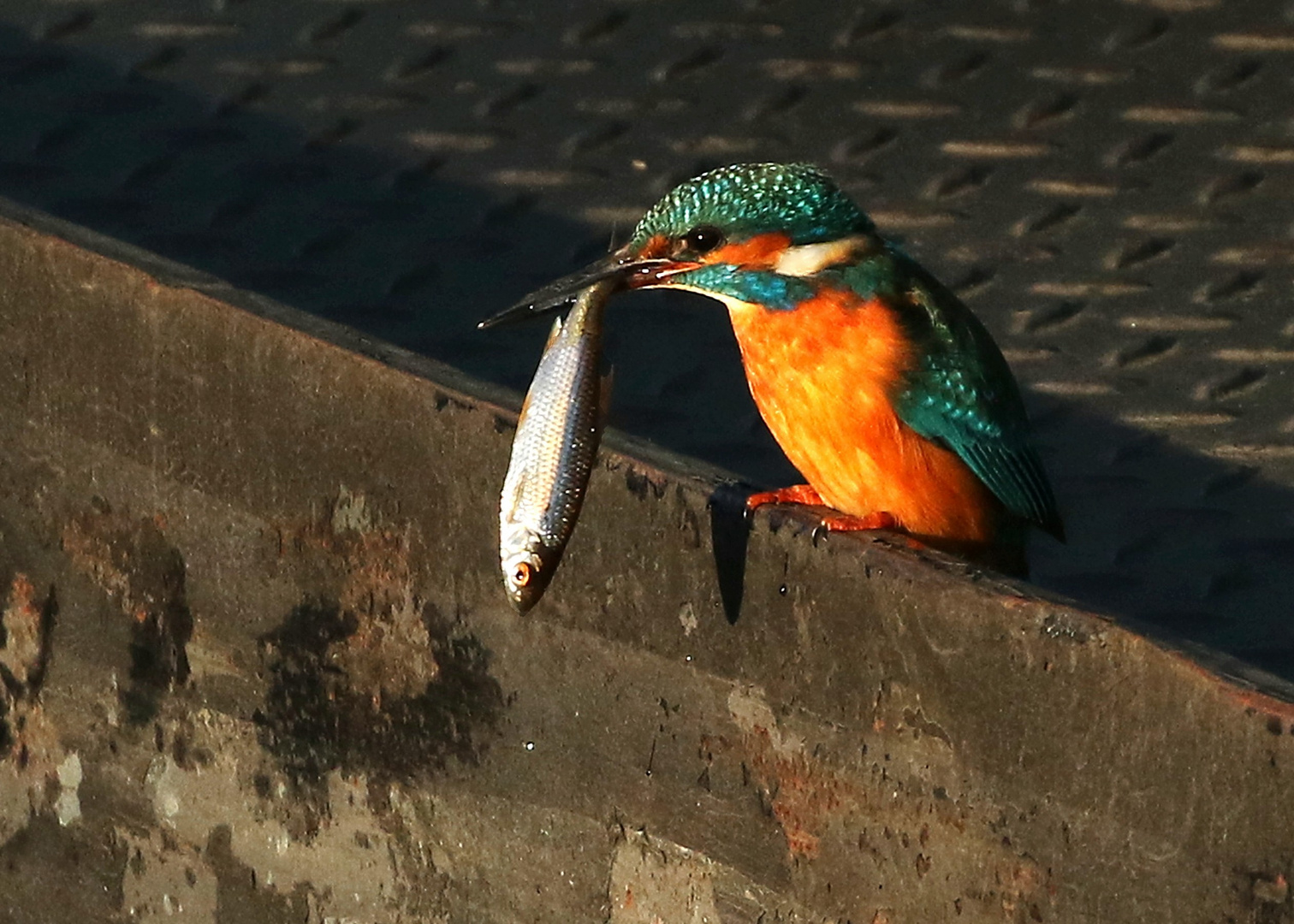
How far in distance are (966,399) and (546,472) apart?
0.78 m

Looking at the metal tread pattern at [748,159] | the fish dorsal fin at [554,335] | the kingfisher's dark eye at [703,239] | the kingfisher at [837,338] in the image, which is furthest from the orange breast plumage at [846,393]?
the metal tread pattern at [748,159]

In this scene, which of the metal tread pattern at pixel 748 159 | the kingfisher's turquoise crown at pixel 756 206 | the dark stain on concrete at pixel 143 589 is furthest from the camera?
the metal tread pattern at pixel 748 159

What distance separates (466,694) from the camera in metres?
2.37

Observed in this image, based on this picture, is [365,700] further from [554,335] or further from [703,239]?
[703,239]

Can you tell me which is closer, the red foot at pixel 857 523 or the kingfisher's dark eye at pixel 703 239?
the red foot at pixel 857 523

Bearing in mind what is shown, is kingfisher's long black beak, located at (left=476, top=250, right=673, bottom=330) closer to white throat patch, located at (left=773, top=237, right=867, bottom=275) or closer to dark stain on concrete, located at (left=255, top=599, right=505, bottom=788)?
white throat patch, located at (left=773, top=237, right=867, bottom=275)

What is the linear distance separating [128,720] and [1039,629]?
138 centimetres

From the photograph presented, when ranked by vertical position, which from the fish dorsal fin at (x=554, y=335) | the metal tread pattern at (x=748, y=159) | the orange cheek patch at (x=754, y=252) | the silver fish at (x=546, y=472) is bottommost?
the metal tread pattern at (x=748, y=159)

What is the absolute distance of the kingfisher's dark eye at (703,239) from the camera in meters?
2.51

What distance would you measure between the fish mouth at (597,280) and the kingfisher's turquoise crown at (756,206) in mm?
32

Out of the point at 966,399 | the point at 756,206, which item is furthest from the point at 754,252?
the point at 966,399

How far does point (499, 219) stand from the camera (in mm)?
4051

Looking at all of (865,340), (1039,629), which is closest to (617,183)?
(865,340)

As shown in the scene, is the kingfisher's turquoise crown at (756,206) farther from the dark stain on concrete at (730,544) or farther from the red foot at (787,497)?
the dark stain on concrete at (730,544)
